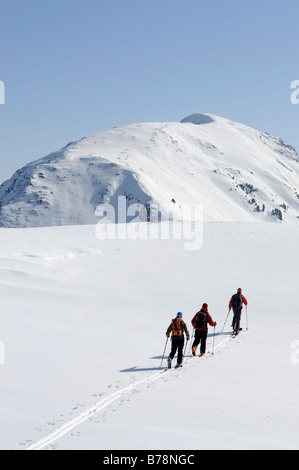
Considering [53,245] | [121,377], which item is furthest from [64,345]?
[53,245]

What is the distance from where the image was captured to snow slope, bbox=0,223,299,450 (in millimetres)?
7570

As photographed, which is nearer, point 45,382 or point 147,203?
point 45,382

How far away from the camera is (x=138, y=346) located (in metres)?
14.8

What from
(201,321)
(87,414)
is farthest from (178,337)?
(87,414)

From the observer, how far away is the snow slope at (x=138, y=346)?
24.8 ft

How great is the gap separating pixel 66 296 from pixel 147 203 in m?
144

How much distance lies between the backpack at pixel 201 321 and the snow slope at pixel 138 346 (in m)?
0.98

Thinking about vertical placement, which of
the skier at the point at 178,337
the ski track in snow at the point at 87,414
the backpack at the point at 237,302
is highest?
the backpack at the point at 237,302

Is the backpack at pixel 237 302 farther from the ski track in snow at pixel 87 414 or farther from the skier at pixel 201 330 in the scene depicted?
the ski track in snow at pixel 87 414

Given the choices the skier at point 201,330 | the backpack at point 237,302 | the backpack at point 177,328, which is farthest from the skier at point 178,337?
the backpack at point 237,302

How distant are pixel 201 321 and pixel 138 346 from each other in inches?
87.4

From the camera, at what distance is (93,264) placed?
87.9 ft

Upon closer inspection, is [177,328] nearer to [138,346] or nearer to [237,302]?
[138,346]
